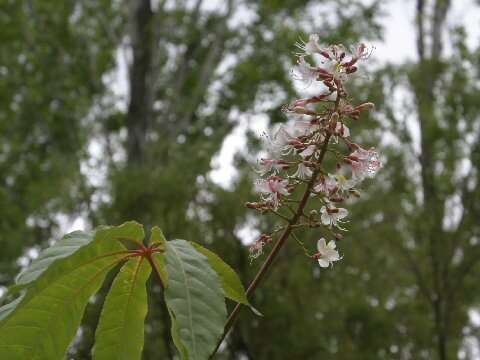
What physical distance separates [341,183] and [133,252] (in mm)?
443

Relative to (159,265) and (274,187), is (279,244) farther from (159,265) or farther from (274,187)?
(159,265)

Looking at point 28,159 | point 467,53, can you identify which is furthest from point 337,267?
point 28,159

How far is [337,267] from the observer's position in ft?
22.9

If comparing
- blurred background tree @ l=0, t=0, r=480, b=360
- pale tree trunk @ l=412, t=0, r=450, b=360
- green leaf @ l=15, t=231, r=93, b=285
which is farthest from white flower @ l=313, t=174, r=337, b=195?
pale tree trunk @ l=412, t=0, r=450, b=360

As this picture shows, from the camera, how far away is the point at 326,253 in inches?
55.1

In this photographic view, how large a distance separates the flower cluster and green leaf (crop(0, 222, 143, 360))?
0.29 metres

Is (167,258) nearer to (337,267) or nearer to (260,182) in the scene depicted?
(260,182)

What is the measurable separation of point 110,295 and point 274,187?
0.39 metres

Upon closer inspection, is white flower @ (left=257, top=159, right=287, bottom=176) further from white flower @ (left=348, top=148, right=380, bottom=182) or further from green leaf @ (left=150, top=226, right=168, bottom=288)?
green leaf @ (left=150, top=226, right=168, bottom=288)

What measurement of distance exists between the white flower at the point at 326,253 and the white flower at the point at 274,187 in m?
0.12

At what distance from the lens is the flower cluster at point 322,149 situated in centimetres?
135

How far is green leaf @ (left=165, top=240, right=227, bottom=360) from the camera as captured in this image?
1084 mm

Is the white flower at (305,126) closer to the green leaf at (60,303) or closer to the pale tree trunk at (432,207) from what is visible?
the green leaf at (60,303)

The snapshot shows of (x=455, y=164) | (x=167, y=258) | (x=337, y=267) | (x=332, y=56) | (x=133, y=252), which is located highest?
(x=332, y=56)
